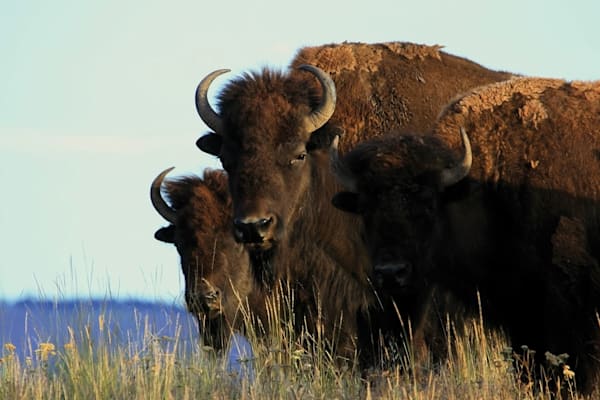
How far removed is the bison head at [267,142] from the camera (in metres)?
11.0

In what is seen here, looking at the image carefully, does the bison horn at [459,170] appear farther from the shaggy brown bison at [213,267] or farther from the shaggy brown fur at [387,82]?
the shaggy brown bison at [213,267]

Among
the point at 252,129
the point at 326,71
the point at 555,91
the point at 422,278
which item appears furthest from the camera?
the point at 326,71

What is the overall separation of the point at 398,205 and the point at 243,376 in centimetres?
162

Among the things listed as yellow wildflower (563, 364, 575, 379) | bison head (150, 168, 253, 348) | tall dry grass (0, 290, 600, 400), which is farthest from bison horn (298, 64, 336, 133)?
yellow wildflower (563, 364, 575, 379)

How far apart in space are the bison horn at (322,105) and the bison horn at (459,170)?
6.38ft

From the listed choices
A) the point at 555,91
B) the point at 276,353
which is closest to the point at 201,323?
the point at 276,353

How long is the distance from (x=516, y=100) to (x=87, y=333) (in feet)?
11.8

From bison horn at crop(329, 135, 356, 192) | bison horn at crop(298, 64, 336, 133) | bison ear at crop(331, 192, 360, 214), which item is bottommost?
bison ear at crop(331, 192, 360, 214)

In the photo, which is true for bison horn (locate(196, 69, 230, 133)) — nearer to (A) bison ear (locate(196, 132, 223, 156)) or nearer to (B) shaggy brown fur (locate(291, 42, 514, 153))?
(A) bison ear (locate(196, 132, 223, 156))

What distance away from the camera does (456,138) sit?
10.5 meters

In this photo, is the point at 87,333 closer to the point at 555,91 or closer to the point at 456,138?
the point at 456,138

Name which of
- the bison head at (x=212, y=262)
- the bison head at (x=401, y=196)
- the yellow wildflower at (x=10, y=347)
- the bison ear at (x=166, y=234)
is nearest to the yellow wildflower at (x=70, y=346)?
the yellow wildflower at (x=10, y=347)

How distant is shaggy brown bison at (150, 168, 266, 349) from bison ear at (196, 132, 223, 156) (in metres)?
0.98

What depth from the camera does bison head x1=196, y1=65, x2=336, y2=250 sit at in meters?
11.0
